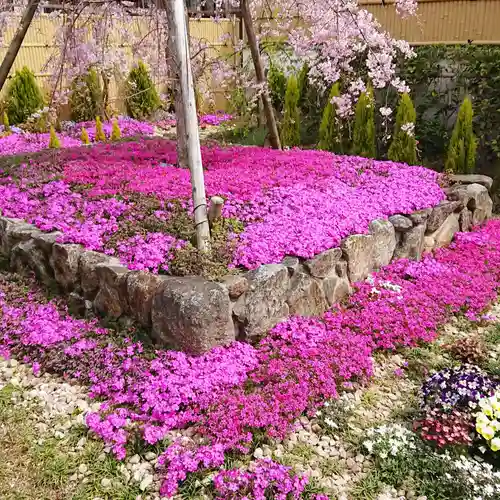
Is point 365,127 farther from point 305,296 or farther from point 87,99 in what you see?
point 87,99

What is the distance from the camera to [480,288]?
16.3 feet

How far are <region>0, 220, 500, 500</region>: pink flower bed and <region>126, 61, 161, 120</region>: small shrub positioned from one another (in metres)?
8.72

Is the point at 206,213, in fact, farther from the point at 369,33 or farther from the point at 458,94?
the point at 458,94

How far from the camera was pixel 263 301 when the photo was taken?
3963mm

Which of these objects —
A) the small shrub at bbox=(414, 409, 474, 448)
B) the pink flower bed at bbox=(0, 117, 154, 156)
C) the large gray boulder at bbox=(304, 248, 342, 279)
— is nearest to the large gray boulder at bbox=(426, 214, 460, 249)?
the large gray boulder at bbox=(304, 248, 342, 279)

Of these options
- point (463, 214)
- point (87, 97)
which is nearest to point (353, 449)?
point (463, 214)

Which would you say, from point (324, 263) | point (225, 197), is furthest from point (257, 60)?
point (324, 263)

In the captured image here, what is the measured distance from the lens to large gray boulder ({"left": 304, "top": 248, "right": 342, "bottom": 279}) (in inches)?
170

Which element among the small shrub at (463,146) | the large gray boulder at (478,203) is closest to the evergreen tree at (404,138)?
the small shrub at (463,146)

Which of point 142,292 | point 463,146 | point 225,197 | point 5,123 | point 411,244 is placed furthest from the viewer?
point 5,123

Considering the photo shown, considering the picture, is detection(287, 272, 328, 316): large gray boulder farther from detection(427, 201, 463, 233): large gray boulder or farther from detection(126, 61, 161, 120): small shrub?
detection(126, 61, 161, 120): small shrub

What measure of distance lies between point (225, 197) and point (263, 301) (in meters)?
1.42

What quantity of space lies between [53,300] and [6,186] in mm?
1828

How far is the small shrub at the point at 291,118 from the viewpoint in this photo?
9.12 m
